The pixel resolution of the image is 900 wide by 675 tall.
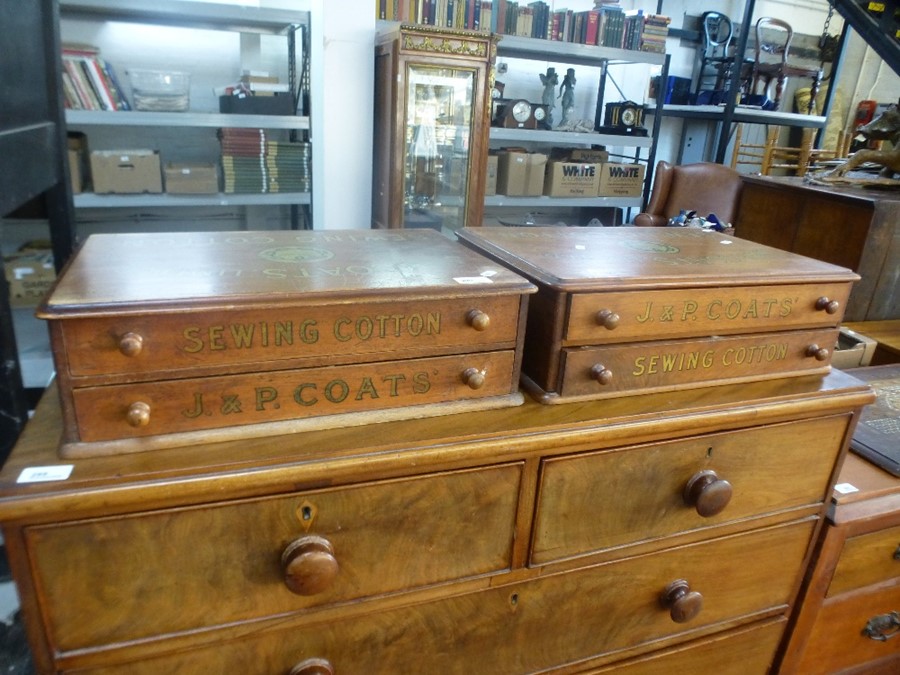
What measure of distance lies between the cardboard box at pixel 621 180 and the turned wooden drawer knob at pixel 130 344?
12.6 feet

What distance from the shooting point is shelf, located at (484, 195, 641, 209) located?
3.87 metres

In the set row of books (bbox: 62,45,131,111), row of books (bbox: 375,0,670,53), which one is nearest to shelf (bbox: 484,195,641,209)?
row of books (bbox: 375,0,670,53)

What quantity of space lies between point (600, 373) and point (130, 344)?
0.56 m

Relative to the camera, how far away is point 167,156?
140 inches

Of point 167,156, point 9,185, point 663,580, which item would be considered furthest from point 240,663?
point 167,156

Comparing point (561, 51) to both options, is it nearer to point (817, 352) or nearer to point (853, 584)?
point (817, 352)

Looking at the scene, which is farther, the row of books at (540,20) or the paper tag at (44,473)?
the row of books at (540,20)

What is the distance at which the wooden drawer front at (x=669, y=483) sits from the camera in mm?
847

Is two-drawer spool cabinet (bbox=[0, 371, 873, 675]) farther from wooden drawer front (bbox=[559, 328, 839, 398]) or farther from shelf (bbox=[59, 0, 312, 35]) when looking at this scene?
shelf (bbox=[59, 0, 312, 35])

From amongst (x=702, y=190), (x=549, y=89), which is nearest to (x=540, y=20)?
(x=549, y=89)

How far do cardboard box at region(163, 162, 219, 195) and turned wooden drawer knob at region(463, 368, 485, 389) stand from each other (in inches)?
102

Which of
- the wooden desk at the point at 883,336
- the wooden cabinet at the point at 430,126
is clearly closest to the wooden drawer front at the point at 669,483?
the wooden desk at the point at 883,336

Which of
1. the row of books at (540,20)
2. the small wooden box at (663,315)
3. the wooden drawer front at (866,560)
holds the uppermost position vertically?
the row of books at (540,20)

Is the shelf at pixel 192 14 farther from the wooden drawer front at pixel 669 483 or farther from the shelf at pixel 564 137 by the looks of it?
the wooden drawer front at pixel 669 483
